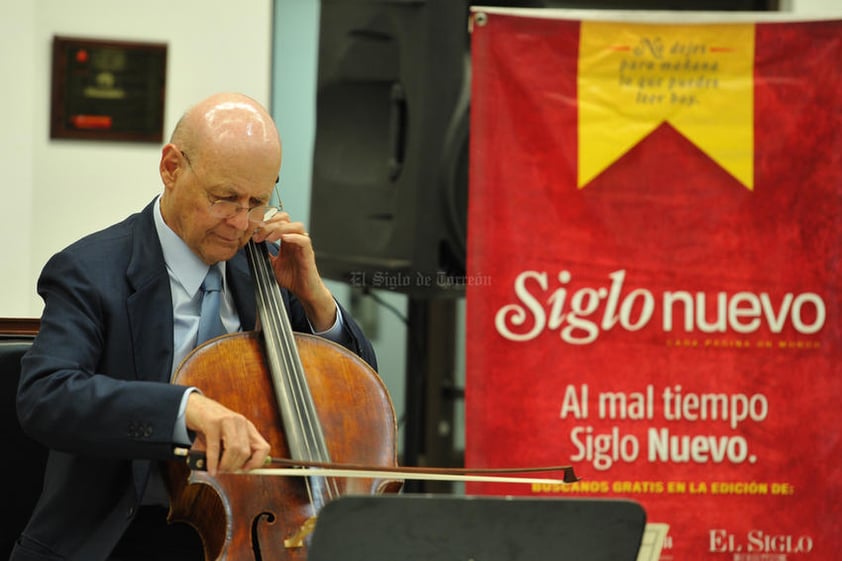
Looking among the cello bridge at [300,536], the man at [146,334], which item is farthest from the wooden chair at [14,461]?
the cello bridge at [300,536]

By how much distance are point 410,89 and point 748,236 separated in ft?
3.01

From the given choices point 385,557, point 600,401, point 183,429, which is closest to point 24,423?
point 183,429

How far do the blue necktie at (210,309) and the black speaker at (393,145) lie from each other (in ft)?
3.54

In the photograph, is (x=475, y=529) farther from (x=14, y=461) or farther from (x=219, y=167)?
(x=14, y=461)

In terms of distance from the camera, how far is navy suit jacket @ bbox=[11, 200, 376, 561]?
54.6 inches

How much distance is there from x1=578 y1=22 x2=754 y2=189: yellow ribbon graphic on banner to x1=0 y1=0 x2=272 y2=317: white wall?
2.99ft

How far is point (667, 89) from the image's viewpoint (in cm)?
249

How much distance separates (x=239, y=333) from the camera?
5.15ft

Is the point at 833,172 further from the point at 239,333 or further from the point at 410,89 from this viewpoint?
the point at 239,333

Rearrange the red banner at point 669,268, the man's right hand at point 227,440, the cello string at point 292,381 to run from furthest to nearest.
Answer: the red banner at point 669,268, the cello string at point 292,381, the man's right hand at point 227,440

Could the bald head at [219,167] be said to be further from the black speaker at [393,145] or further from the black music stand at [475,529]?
the black speaker at [393,145]

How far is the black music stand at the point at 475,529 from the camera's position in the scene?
1139 mm

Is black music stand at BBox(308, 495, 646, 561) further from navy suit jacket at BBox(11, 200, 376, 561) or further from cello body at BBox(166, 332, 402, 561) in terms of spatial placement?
navy suit jacket at BBox(11, 200, 376, 561)

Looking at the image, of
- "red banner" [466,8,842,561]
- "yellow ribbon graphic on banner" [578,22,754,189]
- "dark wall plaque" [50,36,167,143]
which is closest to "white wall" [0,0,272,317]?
"dark wall plaque" [50,36,167,143]
